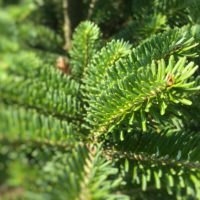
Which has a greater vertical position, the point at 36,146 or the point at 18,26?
the point at 18,26

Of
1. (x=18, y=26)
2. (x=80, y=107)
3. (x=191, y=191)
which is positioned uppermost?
(x=18, y=26)

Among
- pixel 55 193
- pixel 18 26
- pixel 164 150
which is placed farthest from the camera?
pixel 18 26

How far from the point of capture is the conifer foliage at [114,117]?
37 centimetres

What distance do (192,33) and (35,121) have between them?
19 centimetres

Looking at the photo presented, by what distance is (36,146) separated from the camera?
0.39 m

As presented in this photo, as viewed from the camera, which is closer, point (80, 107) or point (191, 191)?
point (191, 191)

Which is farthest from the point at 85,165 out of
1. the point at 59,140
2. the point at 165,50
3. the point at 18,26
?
the point at 18,26

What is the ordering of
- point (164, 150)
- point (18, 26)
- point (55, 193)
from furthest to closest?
point (18, 26)
point (164, 150)
point (55, 193)

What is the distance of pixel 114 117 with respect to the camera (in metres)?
0.41

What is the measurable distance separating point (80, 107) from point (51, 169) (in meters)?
0.15

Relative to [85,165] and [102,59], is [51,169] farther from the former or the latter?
[102,59]

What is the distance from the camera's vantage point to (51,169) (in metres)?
0.34

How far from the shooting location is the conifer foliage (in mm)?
366

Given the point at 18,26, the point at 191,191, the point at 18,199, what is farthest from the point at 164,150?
the point at 18,26
